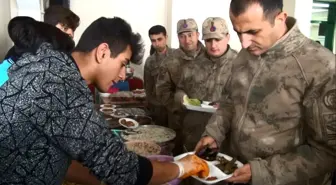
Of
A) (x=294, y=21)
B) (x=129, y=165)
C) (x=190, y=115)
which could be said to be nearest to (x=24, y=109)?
(x=129, y=165)

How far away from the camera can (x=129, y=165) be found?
0.91m

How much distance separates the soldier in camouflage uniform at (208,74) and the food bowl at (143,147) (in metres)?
0.65

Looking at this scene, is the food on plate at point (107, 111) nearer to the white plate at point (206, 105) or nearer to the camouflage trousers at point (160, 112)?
the camouflage trousers at point (160, 112)

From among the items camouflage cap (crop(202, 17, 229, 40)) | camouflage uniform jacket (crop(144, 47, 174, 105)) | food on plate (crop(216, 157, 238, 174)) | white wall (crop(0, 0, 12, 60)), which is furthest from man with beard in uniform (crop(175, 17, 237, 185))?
white wall (crop(0, 0, 12, 60))

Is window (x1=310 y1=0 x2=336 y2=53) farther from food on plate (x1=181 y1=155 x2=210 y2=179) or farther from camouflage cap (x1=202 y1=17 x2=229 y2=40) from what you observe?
food on plate (x1=181 y1=155 x2=210 y2=179)

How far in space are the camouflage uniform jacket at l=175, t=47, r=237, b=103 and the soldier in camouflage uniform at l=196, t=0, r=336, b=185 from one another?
923 mm

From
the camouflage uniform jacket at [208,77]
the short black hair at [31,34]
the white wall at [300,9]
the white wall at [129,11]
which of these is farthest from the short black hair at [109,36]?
the white wall at [129,11]

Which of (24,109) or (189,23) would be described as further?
(189,23)

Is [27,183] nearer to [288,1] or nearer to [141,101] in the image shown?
[141,101]

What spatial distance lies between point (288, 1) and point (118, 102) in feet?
5.69

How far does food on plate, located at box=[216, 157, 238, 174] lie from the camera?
122 cm

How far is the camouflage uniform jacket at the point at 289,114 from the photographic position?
105 centimetres

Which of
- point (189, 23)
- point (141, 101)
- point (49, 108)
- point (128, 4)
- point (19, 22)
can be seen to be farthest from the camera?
Answer: point (128, 4)

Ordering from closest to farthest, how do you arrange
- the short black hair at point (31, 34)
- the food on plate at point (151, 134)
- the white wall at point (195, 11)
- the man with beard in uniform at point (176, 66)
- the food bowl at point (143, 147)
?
the short black hair at point (31, 34), the food bowl at point (143, 147), the food on plate at point (151, 134), the man with beard in uniform at point (176, 66), the white wall at point (195, 11)
